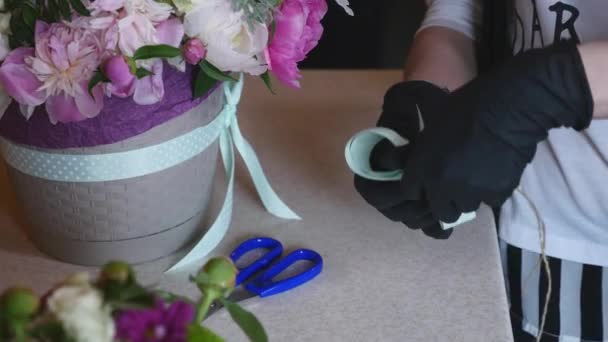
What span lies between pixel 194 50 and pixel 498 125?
240mm

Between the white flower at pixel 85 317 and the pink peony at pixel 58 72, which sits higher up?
the white flower at pixel 85 317

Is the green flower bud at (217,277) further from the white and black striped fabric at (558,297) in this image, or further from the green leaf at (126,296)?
the white and black striped fabric at (558,297)

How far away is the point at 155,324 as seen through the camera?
276mm

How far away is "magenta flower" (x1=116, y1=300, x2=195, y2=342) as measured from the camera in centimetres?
27

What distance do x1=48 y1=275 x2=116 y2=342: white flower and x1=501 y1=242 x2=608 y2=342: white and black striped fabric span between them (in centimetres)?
67

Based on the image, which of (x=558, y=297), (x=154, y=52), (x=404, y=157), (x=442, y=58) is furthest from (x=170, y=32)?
(x=558, y=297)

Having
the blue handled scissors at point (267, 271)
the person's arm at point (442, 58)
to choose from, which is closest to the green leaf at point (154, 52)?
the blue handled scissors at point (267, 271)

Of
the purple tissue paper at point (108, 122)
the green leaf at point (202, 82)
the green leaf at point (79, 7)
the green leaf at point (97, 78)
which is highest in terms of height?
the green leaf at point (79, 7)

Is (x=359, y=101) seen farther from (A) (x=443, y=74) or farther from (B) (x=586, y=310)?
(B) (x=586, y=310)

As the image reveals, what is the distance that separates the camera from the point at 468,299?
66cm

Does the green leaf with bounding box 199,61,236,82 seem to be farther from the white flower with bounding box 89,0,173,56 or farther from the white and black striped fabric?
the white and black striped fabric

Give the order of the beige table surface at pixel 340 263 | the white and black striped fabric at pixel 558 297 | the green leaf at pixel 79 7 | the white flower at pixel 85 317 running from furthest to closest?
the white and black striped fabric at pixel 558 297
the beige table surface at pixel 340 263
the green leaf at pixel 79 7
the white flower at pixel 85 317

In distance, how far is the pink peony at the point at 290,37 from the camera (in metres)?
0.61

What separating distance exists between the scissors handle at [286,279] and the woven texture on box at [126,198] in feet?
0.31
